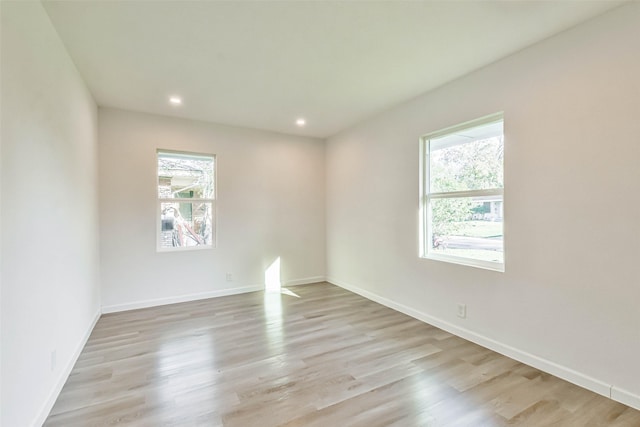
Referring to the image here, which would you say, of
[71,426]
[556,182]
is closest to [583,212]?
[556,182]

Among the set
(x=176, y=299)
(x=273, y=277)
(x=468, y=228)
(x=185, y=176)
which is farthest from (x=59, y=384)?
(x=468, y=228)

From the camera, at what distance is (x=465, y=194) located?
3.01 metres

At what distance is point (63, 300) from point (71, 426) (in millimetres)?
926

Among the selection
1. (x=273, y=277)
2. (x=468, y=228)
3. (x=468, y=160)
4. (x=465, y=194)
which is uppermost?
(x=468, y=160)

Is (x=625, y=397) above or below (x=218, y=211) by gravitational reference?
below

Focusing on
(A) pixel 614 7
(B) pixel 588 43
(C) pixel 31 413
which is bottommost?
(C) pixel 31 413

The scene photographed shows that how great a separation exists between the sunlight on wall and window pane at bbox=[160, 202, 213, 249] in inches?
40.7

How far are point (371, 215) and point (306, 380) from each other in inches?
97.8

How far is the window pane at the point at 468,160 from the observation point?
276cm

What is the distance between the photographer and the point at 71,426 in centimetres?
174

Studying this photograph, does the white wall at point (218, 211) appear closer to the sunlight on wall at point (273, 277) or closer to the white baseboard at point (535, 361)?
the sunlight on wall at point (273, 277)

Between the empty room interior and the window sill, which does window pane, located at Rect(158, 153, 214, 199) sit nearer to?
the empty room interior

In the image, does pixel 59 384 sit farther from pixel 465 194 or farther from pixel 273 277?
pixel 465 194

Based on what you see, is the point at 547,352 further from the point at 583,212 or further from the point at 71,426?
the point at 71,426
